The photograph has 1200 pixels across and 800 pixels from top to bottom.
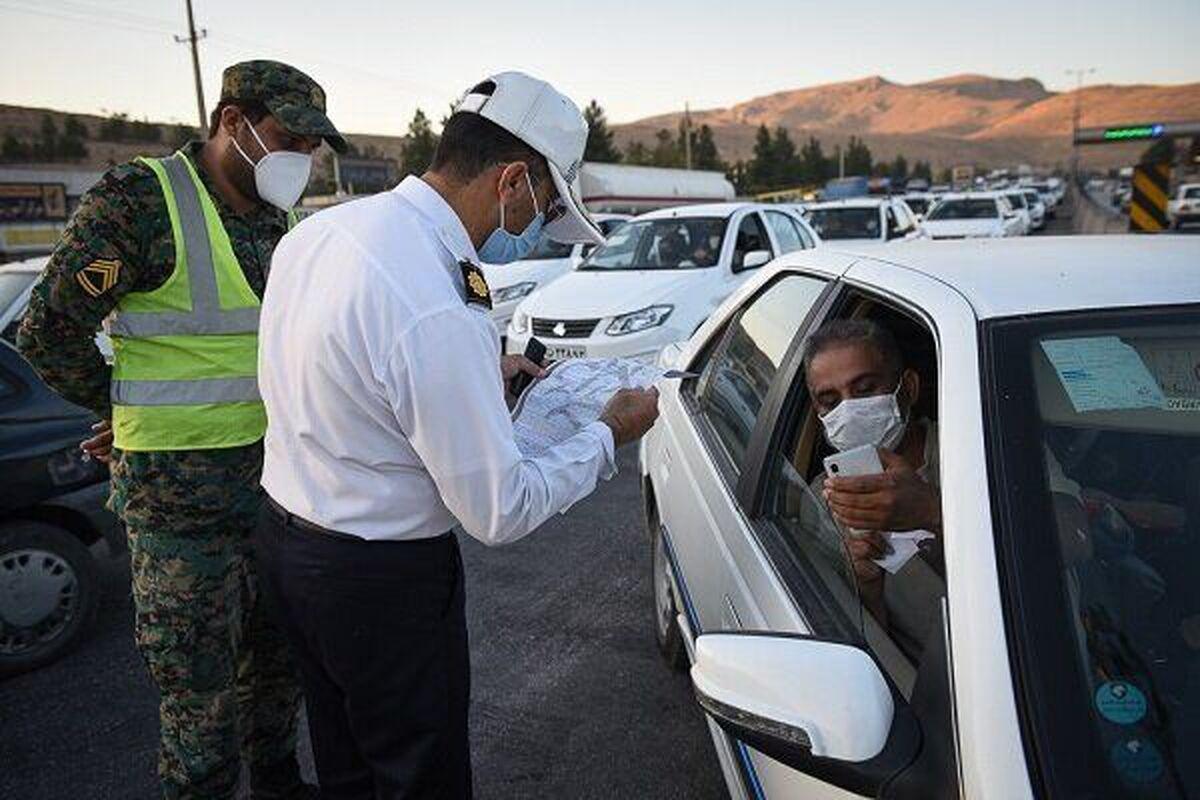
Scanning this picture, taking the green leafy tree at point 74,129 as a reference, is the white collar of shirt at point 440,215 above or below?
below

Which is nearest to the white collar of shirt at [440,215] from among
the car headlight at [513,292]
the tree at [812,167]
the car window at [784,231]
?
the car window at [784,231]

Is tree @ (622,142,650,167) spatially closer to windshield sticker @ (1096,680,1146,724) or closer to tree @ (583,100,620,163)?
tree @ (583,100,620,163)

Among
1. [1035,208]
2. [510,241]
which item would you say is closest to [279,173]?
[510,241]

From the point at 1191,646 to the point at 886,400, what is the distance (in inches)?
37.2

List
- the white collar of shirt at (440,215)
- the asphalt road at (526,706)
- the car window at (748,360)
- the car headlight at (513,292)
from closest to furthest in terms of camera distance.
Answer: the white collar of shirt at (440,215) → the car window at (748,360) → the asphalt road at (526,706) → the car headlight at (513,292)

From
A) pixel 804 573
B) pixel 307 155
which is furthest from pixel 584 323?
pixel 804 573

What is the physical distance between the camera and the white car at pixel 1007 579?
1.04m

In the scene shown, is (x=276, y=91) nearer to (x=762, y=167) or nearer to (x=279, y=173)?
(x=279, y=173)

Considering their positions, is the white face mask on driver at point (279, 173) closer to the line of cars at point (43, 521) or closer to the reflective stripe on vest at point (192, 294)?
the reflective stripe on vest at point (192, 294)

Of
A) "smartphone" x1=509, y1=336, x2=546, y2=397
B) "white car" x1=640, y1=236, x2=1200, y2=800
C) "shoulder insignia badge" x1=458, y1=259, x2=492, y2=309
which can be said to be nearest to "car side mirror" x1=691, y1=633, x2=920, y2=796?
"white car" x1=640, y1=236, x2=1200, y2=800

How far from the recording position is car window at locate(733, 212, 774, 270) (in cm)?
817

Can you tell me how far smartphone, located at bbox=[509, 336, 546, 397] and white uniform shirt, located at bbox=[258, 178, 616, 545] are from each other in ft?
1.27

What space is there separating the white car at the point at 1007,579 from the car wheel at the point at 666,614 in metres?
0.92

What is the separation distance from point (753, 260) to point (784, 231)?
46.0 inches
